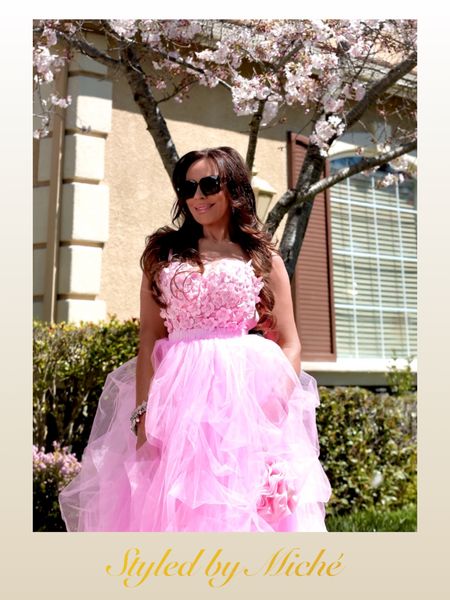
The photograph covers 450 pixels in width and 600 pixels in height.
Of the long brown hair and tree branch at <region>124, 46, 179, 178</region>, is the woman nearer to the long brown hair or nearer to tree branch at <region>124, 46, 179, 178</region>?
the long brown hair

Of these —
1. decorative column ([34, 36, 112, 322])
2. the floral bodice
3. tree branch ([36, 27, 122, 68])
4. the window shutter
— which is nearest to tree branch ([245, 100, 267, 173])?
tree branch ([36, 27, 122, 68])

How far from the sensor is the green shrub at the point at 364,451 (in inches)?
253

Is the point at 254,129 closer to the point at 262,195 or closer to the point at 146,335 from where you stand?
the point at 262,195

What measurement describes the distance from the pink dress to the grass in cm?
290

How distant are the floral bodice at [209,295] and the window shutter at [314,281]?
4883 millimetres

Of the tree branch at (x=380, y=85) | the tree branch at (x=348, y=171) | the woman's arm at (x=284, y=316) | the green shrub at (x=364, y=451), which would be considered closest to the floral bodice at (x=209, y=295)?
the woman's arm at (x=284, y=316)

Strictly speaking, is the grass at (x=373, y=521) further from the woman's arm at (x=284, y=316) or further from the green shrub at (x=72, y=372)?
the woman's arm at (x=284, y=316)

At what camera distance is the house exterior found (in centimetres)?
666

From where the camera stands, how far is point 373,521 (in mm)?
6059

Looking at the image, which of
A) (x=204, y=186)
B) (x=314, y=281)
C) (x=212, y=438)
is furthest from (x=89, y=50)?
(x=314, y=281)
